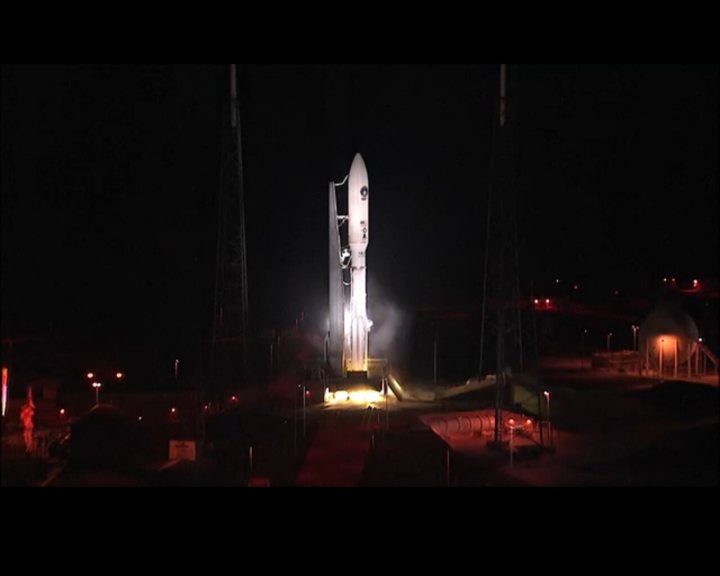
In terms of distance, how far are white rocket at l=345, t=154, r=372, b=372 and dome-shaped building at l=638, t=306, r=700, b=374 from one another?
6.28 meters

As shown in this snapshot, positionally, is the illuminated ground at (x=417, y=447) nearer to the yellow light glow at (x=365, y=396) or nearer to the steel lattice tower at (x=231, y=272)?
the yellow light glow at (x=365, y=396)

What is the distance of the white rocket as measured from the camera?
54.5 feet

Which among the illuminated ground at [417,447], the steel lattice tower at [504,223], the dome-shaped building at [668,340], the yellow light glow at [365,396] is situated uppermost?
the steel lattice tower at [504,223]

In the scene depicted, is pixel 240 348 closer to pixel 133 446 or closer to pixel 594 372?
pixel 133 446

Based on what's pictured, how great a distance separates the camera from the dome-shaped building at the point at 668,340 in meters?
15.9

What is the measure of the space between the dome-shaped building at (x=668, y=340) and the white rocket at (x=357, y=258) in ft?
20.6

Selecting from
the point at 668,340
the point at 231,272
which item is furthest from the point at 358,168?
the point at 668,340

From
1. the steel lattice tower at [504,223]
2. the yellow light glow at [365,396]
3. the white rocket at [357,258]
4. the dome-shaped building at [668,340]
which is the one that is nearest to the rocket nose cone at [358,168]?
the white rocket at [357,258]

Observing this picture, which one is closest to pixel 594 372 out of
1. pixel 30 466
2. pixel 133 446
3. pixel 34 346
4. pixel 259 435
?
pixel 259 435

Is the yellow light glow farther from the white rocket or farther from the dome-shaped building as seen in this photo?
the dome-shaped building

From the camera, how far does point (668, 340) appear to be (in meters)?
16.0

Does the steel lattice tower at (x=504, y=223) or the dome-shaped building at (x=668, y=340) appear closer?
the steel lattice tower at (x=504, y=223)

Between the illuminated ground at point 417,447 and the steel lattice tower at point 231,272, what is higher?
the steel lattice tower at point 231,272

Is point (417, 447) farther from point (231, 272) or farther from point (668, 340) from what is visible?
point (668, 340)
